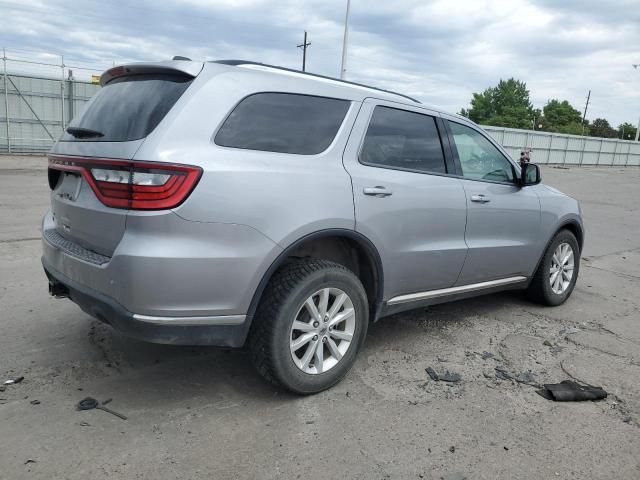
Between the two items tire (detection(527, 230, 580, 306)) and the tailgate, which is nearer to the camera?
the tailgate

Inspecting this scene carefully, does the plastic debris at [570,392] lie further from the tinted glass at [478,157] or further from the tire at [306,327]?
the tinted glass at [478,157]

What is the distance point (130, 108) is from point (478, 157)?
9.00ft

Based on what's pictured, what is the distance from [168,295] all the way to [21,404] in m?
1.16

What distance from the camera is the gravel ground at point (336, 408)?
2602 mm

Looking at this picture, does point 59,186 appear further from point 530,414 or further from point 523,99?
point 523,99

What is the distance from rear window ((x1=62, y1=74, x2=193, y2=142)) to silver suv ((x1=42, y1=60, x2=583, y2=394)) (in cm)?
1

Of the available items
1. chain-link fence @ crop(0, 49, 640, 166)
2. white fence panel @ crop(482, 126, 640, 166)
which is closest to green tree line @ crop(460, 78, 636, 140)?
white fence panel @ crop(482, 126, 640, 166)

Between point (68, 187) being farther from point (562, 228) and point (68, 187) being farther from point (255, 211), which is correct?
point (562, 228)

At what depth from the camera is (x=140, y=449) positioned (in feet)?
8.66

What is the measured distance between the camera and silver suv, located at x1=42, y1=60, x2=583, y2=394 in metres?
2.65

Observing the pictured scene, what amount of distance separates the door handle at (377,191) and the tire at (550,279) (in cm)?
236

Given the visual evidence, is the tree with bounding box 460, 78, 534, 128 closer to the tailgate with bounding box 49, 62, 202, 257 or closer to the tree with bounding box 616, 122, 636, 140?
the tree with bounding box 616, 122, 636, 140

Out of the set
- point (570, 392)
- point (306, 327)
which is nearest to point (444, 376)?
point (570, 392)

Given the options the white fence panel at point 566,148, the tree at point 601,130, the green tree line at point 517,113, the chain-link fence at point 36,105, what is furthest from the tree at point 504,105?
the chain-link fence at point 36,105
